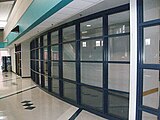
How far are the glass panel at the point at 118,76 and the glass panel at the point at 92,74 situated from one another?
1.19 feet

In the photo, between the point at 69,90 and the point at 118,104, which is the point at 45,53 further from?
the point at 118,104

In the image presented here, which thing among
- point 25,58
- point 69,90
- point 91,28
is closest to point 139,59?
point 91,28

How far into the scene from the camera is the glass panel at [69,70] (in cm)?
635

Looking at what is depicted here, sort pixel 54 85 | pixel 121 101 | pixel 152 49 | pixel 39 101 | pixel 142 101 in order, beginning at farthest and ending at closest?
pixel 54 85 → pixel 39 101 → pixel 121 101 → pixel 152 49 → pixel 142 101

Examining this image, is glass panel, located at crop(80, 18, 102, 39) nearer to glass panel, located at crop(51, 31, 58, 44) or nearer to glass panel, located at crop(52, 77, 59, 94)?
glass panel, located at crop(51, 31, 58, 44)

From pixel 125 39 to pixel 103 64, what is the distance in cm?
91

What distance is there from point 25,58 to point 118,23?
34.3 feet

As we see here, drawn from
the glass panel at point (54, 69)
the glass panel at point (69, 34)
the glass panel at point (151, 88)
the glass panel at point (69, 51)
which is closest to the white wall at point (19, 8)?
the glass panel at point (69, 34)

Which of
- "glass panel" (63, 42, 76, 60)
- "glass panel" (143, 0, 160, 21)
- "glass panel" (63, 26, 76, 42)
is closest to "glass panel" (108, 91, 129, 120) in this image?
"glass panel" (63, 42, 76, 60)

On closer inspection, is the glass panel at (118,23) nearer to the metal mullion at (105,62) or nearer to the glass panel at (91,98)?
the metal mullion at (105,62)

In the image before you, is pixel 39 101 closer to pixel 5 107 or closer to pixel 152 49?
pixel 5 107

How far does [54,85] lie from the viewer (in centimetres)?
789

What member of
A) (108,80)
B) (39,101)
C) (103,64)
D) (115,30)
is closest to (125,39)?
(115,30)

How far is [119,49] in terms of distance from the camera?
16.9ft
